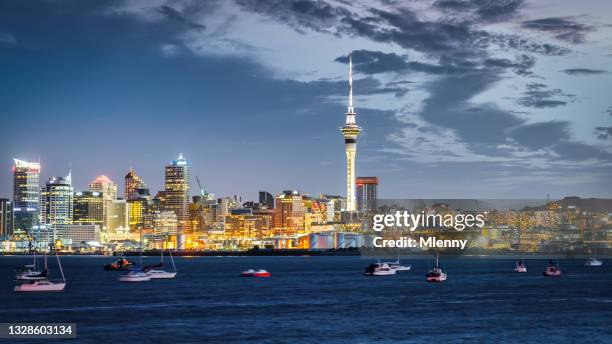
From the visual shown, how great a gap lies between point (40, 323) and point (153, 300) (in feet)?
89.4

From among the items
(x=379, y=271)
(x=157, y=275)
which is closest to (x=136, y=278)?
(x=157, y=275)

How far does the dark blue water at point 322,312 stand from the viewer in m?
71.8

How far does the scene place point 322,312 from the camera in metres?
90.3

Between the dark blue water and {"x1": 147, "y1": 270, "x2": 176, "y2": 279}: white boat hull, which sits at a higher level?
{"x1": 147, "y1": 270, "x2": 176, "y2": 279}: white boat hull

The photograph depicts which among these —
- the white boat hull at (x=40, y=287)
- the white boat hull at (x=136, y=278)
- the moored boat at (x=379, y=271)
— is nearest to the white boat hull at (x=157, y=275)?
the white boat hull at (x=136, y=278)

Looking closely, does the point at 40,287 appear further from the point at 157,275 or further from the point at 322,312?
the point at 322,312

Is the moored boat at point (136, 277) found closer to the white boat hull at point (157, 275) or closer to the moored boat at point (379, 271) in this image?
the white boat hull at point (157, 275)

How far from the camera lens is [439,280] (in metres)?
146

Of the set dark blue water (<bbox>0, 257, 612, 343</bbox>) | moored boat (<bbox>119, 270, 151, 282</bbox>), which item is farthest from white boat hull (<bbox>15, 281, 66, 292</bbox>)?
moored boat (<bbox>119, 270, 151, 282</bbox>)

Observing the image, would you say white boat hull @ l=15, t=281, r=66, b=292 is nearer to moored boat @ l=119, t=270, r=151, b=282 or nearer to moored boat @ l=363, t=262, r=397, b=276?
moored boat @ l=119, t=270, r=151, b=282

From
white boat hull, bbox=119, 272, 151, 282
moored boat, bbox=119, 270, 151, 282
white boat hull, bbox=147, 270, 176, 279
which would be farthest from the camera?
white boat hull, bbox=147, 270, 176, 279

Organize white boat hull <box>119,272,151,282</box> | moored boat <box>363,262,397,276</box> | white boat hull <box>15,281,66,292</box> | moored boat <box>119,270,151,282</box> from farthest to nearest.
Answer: moored boat <box>363,262,397,276</box>
moored boat <box>119,270,151,282</box>
white boat hull <box>119,272,151,282</box>
white boat hull <box>15,281,66,292</box>

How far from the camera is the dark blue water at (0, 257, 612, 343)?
71750 mm

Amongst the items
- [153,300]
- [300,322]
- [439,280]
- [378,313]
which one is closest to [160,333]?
[300,322]
